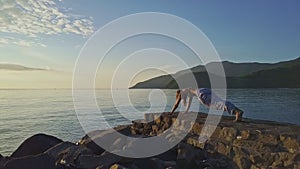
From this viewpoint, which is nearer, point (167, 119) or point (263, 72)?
point (167, 119)

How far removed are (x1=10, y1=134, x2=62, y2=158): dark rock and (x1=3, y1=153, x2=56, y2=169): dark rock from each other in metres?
3.24

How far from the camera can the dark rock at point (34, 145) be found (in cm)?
1263

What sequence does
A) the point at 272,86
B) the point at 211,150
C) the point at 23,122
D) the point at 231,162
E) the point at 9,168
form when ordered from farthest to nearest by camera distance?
the point at 272,86, the point at 23,122, the point at 211,150, the point at 231,162, the point at 9,168

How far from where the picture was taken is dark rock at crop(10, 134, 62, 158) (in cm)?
1263

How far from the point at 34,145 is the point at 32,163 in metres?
3.93

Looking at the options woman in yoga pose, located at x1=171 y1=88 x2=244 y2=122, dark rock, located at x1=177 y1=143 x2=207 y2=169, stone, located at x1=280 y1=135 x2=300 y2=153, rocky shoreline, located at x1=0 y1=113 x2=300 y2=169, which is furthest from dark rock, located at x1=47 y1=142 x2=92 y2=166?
stone, located at x1=280 y1=135 x2=300 y2=153

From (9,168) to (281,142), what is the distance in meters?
7.36

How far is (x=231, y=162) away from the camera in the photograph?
10.2 metres

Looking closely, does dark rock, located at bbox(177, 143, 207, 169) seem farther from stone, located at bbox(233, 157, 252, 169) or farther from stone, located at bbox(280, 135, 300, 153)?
stone, located at bbox(280, 135, 300, 153)

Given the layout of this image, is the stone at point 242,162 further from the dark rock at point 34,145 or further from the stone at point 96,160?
the dark rock at point 34,145

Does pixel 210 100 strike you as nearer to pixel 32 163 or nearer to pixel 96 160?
pixel 96 160

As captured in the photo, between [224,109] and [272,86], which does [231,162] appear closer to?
[224,109]

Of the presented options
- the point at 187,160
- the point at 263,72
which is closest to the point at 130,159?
the point at 187,160

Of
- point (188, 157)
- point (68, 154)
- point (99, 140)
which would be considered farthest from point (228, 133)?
point (68, 154)
